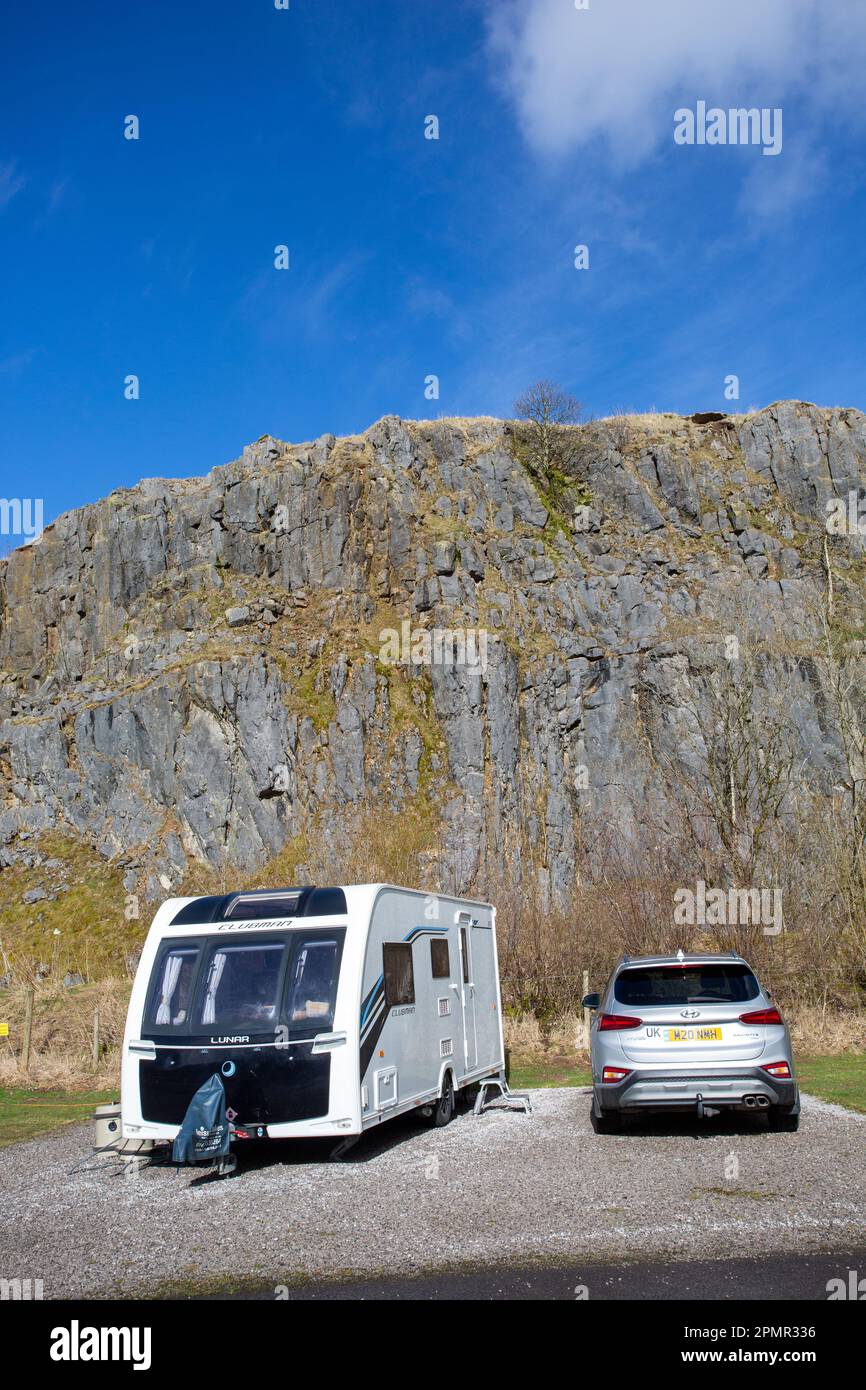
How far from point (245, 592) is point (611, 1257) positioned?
42.5 meters

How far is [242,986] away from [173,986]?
2.73 feet

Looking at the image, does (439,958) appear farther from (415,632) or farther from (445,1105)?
(415,632)

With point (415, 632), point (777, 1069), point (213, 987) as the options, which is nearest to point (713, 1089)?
point (777, 1069)

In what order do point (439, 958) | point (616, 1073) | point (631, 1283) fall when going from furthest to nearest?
point (439, 958), point (616, 1073), point (631, 1283)

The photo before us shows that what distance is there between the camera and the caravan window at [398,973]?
11.1 m

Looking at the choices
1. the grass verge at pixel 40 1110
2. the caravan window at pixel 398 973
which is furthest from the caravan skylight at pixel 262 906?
the grass verge at pixel 40 1110

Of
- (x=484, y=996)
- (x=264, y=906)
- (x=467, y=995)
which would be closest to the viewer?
(x=264, y=906)

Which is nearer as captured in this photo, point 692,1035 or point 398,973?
point 692,1035

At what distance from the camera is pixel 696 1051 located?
33.7 feet

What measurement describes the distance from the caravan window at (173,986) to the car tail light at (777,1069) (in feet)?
19.3

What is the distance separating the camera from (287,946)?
1071 cm

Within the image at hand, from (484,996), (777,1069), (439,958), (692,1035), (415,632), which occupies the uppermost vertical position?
(415,632)

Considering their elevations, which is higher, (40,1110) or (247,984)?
(247,984)

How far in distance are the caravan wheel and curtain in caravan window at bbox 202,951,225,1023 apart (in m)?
3.67
